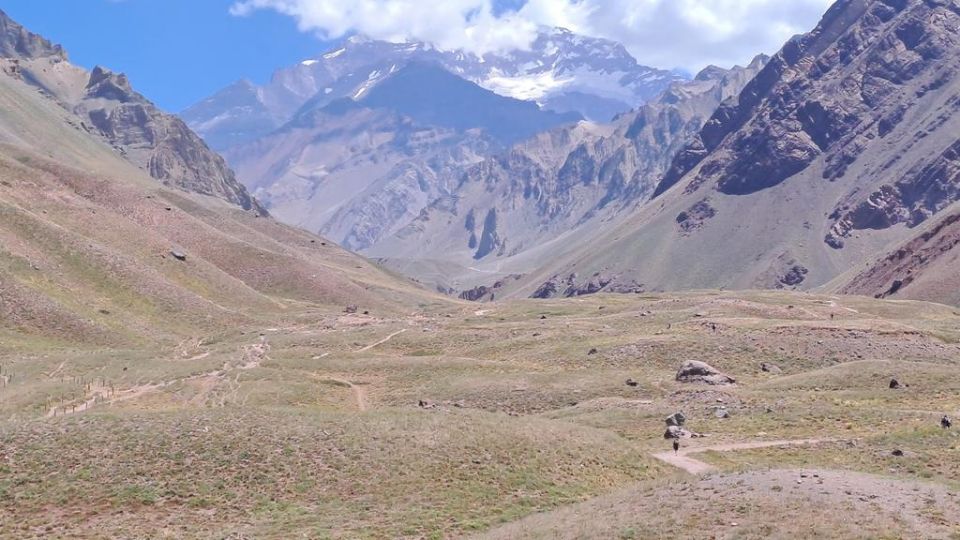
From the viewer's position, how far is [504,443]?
48062 mm

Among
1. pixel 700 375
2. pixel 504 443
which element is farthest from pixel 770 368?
pixel 504 443

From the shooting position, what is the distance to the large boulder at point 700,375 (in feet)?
230

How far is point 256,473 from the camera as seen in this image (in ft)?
145

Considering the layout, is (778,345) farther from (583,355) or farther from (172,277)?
(172,277)

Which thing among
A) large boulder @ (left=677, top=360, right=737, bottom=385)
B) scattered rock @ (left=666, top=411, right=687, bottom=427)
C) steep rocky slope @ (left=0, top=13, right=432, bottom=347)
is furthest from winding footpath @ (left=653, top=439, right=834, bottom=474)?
steep rocky slope @ (left=0, top=13, right=432, bottom=347)

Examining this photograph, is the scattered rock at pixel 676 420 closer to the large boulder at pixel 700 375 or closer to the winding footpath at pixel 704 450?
the winding footpath at pixel 704 450

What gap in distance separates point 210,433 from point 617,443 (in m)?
23.2

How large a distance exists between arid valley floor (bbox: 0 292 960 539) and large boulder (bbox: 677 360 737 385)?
3.80ft

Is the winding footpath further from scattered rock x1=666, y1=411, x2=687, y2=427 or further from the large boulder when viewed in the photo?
the large boulder

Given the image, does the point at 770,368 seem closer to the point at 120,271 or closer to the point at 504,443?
the point at 504,443

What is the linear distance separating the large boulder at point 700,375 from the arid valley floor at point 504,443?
1.16 metres

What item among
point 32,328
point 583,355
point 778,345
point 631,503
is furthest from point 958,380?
point 32,328

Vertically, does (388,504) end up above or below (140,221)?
below

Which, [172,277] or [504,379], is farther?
[172,277]
